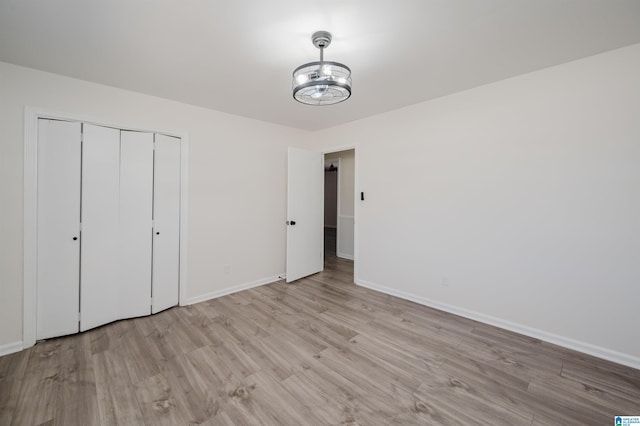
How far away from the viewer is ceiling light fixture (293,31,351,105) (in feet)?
5.85

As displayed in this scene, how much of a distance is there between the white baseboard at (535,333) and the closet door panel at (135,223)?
10.5ft

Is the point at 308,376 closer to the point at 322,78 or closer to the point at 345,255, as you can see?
the point at 322,78

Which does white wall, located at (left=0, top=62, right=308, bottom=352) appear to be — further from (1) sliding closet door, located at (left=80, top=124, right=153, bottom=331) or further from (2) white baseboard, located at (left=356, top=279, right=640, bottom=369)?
(2) white baseboard, located at (left=356, top=279, right=640, bottom=369)

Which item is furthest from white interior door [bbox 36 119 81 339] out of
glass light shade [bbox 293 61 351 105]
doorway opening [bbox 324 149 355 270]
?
doorway opening [bbox 324 149 355 270]

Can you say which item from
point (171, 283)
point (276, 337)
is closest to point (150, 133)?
point (171, 283)

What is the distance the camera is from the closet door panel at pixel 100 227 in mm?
2619

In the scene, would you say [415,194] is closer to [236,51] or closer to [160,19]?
[236,51]

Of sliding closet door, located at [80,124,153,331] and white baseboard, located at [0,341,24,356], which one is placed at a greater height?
sliding closet door, located at [80,124,153,331]

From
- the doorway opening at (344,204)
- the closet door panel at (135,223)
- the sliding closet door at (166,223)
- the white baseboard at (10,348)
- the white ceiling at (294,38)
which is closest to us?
the white ceiling at (294,38)

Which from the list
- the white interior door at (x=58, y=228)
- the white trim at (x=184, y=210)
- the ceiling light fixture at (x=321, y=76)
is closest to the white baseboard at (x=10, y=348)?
the white interior door at (x=58, y=228)

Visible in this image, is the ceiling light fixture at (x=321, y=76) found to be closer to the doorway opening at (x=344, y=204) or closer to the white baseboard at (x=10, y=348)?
the white baseboard at (x=10, y=348)

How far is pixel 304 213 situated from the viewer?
431 cm

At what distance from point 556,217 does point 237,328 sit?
10.9 feet

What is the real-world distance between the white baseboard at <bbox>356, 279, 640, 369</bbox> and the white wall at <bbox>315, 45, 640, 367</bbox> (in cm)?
1
